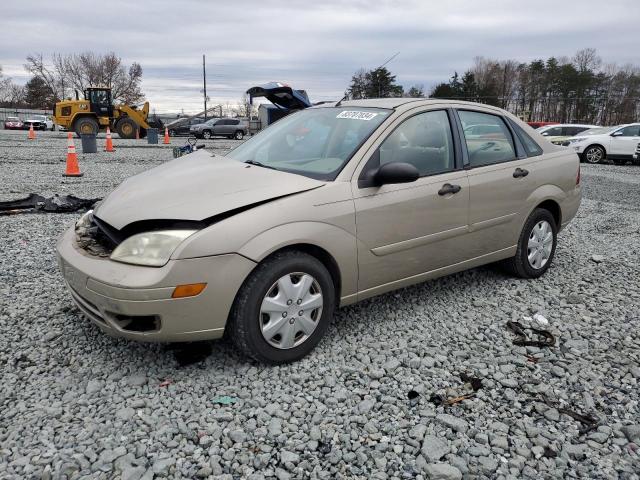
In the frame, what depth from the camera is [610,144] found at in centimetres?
1858

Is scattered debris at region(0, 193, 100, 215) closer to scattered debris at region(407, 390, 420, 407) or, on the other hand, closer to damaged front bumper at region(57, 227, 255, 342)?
damaged front bumper at region(57, 227, 255, 342)

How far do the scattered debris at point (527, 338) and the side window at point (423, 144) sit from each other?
1.23 metres

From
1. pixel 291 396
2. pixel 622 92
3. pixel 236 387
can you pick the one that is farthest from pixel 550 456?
pixel 622 92

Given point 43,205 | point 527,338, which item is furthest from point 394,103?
point 43,205

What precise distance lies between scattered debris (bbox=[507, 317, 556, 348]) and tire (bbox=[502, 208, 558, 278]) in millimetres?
938

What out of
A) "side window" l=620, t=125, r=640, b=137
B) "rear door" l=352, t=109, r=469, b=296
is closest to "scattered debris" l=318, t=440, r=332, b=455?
"rear door" l=352, t=109, r=469, b=296

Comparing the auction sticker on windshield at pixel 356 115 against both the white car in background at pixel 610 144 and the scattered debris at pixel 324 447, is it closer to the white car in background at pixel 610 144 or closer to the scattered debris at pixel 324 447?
the scattered debris at pixel 324 447

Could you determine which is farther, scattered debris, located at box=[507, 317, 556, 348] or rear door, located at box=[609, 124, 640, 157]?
rear door, located at box=[609, 124, 640, 157]

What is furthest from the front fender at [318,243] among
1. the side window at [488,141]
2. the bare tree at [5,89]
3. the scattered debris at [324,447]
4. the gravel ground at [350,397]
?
the bare tree at [5,89]

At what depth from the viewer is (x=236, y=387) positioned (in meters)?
2.84

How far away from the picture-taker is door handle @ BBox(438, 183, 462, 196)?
12.0ft

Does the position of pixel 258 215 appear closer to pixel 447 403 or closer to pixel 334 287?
pixel 334 287

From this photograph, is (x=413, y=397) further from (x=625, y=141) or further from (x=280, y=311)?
(x=625, y=141)

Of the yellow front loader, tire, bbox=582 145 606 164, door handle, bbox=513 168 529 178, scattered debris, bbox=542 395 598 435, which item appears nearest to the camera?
scattered debris, bbox=542 395 598 435
